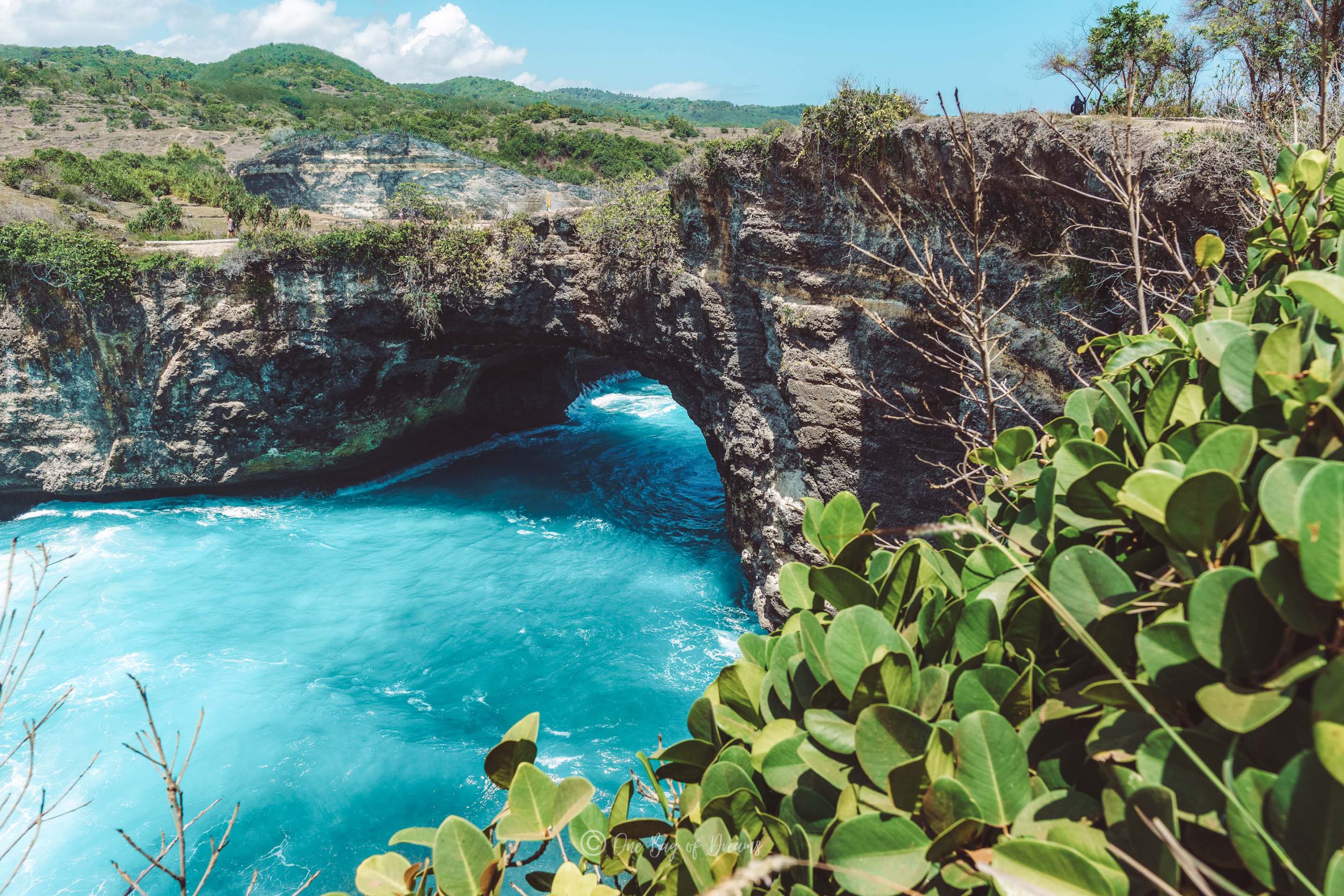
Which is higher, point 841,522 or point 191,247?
point 191,247

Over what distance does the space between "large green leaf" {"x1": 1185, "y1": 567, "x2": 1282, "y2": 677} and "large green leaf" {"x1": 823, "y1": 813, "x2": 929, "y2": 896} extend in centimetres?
51

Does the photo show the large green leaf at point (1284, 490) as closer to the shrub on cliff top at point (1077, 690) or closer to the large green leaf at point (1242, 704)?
the shrub on cliff top at point (1077, 690)

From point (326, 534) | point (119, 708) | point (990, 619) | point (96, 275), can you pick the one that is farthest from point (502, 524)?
point (990, 619)

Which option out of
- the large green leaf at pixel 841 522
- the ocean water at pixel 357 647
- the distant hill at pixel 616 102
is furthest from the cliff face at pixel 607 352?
the distant hill at pixel 616 102

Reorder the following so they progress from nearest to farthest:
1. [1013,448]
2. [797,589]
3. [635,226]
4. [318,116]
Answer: [797,589] → [1013,448] → [635,226] → [318,116]

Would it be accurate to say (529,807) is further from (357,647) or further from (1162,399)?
(357,647)

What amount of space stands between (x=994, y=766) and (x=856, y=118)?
8792 mm

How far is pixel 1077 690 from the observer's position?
1.16 meters

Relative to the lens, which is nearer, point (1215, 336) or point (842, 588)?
point (1215, 336)

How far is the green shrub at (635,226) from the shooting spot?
11.9m

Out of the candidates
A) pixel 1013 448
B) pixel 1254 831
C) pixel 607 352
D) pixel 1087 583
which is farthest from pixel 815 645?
pixel 607 352

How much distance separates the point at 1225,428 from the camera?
103 centimetres

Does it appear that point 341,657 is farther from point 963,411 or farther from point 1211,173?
point 1211,173

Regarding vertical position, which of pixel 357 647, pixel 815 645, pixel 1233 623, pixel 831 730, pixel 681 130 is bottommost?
pixel 357 647
